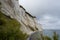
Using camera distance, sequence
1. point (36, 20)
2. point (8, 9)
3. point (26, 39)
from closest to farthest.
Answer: point (26, 39)
point (8, 9)
point (36, 20)

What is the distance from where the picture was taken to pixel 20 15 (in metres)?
38.4

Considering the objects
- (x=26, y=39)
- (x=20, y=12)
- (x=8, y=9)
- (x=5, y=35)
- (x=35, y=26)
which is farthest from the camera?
(x=35, y=26)

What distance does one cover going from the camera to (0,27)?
1135 inches

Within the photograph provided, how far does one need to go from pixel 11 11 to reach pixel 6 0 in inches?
68.0

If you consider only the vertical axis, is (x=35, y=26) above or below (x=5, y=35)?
below

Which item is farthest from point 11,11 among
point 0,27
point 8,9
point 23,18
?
point 0,27

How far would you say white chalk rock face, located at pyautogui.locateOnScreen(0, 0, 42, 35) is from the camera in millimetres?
35188

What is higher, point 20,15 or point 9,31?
point 9,31

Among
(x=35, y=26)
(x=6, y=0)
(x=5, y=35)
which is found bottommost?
(x=35, y=26)

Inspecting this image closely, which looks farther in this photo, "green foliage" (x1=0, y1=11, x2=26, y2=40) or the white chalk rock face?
the white chalk rock face

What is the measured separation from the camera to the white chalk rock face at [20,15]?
115 feet

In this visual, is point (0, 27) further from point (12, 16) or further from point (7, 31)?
point (12, 16)

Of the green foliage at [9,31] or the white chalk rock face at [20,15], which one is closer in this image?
the green foliage at [9,31]

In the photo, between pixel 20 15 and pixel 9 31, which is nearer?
pixel 9 31
